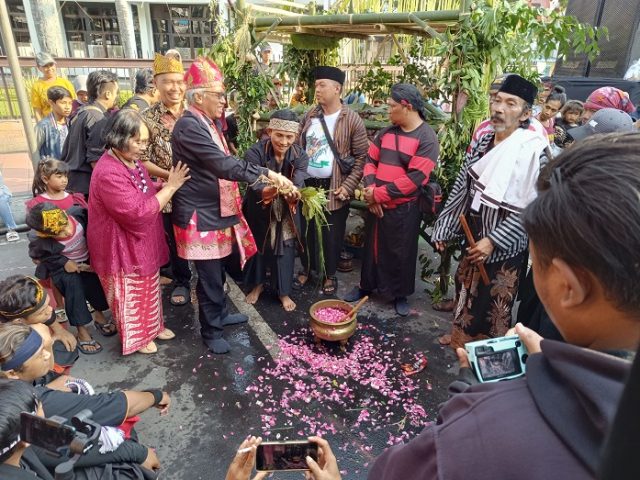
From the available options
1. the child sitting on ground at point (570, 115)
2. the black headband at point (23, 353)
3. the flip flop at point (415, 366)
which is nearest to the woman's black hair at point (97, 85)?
the black headband at point (23, 353)

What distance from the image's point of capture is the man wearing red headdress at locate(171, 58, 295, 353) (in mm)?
3244

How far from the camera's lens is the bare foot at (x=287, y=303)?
14.3ft

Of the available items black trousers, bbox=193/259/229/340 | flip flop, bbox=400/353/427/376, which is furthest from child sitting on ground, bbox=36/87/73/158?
flip flop, bbox=400/353/427/376

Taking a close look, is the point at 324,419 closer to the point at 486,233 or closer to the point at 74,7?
the point at 486,233

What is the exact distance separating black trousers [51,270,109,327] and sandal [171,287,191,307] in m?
0.84

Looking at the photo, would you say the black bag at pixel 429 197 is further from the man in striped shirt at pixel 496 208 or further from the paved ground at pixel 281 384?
the paved ground at pixel 281 384

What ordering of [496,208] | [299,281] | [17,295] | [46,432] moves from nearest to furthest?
[46,432]
[17,295]
[496,208]
[299,281]

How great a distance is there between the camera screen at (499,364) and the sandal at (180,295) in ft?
12.0

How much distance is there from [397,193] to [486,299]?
1190 millimetres

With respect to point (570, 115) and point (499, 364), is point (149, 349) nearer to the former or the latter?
point (499, 364)

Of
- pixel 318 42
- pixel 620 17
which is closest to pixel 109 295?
pixel 318 42

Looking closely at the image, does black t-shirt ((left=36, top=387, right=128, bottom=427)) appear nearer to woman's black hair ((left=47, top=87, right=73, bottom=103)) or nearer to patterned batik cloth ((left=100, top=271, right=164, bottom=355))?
patterned batik cloth ((left=100, top=271, right=164, bottom=355))

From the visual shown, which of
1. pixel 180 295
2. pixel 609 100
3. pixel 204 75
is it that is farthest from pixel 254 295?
pixel 609 100

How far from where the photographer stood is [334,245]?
468cm
